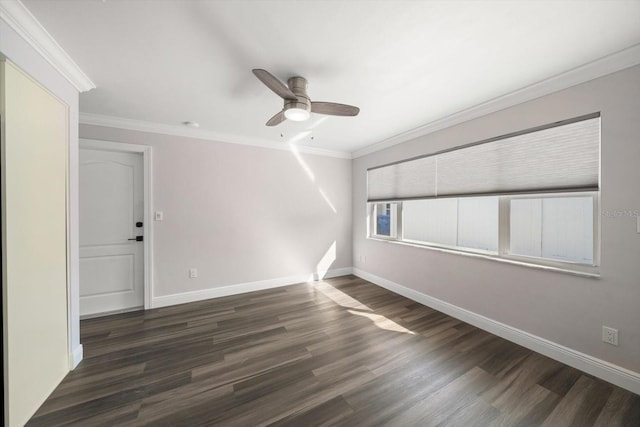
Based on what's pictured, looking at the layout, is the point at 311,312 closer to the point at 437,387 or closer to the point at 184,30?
the point at 437,387

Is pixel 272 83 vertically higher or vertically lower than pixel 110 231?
higher

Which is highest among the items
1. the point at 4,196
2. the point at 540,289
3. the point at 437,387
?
the point at 4,196

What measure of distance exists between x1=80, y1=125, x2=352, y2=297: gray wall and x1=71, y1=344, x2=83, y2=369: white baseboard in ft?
3.60

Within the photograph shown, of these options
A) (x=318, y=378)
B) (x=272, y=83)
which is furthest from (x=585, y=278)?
(x=272, y=83)

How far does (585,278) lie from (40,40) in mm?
4370

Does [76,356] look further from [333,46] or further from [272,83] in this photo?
Result: [333,46]

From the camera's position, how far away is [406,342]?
227cm

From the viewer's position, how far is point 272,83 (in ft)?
5.37

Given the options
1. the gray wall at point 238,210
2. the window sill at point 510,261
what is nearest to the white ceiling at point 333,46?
the gray wall at point 238,210

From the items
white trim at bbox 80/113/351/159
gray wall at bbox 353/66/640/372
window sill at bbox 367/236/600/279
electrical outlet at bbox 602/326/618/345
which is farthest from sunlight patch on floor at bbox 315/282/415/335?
white trim at bbox 80/113/351/159

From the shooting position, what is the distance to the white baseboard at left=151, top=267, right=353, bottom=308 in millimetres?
3115

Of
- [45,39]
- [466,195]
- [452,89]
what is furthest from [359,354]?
[45,39]

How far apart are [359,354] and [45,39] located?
3351mm

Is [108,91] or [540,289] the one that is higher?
[108,91]
